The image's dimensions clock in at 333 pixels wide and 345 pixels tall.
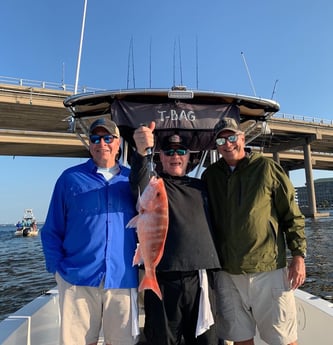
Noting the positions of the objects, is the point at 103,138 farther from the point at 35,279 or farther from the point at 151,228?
the point at 35,279

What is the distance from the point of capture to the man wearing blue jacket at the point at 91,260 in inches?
90.6

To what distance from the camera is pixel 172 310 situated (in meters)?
2.44

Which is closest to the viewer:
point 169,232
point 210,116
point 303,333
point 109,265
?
point 109,265

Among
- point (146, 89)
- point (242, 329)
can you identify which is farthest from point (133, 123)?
point (242, 329)

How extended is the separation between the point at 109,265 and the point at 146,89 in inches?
83.0

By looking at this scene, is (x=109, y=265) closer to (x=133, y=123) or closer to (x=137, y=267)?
(x=137, y=267)

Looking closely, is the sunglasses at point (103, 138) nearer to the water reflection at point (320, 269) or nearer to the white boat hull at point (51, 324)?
the white boat hull at point (51, 324)

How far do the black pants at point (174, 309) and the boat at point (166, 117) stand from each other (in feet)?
4.83

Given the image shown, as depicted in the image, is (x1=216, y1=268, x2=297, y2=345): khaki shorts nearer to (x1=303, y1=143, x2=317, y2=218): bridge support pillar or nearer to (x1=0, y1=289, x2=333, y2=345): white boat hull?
(x1=0, y1=289, x2=333, y2=345): white boat hull

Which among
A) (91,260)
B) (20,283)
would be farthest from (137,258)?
(20,283)

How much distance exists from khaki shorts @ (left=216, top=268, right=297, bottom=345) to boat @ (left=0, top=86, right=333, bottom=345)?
0.94 m

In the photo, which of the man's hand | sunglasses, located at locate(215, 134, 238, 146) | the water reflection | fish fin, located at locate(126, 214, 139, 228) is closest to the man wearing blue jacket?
fish fin, located at locate(126, 214, 139, 228)

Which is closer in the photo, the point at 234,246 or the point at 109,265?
the point at 109,265

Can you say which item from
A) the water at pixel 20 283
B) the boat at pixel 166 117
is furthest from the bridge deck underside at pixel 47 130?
the boat at pixel 166 117
